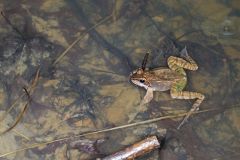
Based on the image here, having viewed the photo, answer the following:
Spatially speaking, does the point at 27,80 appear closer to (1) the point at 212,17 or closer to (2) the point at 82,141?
(2) the point at 82,141

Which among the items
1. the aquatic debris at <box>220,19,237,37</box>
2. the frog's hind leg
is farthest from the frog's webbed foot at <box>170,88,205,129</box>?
the aquatic debris at <box>220,19,237,37</box>

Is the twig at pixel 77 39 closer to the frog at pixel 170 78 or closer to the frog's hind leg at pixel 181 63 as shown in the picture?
the frog at pixel 170 78

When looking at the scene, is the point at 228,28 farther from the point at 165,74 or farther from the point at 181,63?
the point at 165,74

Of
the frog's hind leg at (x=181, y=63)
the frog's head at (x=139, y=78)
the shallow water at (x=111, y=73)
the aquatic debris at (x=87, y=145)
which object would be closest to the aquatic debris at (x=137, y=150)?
the shallow water at (x=111, y=73)

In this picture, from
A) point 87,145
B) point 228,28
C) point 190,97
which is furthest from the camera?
point 228,28

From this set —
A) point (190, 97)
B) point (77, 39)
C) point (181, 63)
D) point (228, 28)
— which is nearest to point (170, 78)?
point (181, 63)
